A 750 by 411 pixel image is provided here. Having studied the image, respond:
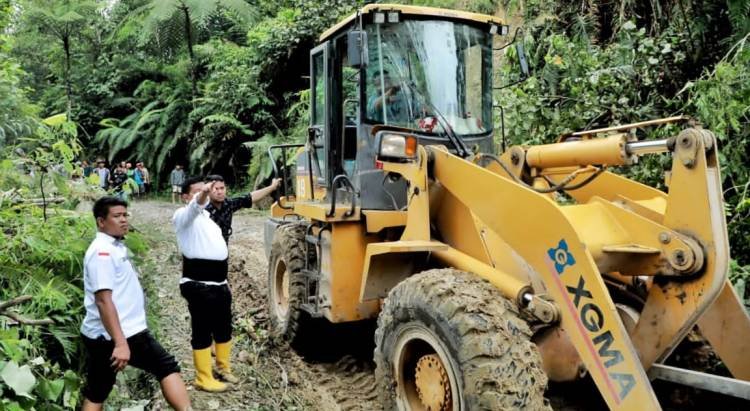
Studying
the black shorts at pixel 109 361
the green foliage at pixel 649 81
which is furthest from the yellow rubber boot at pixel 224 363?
the green foliage at pixel 649 81

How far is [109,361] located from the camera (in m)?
3.39

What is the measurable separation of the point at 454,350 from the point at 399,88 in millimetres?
2188

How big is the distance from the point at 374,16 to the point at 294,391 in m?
2.93

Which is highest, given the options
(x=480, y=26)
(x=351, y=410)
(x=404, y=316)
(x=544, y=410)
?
(x=480, y=26)

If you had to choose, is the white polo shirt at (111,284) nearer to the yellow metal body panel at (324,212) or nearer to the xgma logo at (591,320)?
the yellow metal body panel at (324,212)

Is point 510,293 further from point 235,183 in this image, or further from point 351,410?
point 235,183

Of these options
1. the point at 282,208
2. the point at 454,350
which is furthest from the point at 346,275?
the point at 282,208

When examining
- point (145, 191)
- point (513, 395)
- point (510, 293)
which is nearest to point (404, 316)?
point (510, 293)

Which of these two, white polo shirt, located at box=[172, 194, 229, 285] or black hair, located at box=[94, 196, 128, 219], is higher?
black hair, located at box=[94, 196, 128, 219]

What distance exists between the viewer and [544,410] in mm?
2809

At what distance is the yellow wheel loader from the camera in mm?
2793

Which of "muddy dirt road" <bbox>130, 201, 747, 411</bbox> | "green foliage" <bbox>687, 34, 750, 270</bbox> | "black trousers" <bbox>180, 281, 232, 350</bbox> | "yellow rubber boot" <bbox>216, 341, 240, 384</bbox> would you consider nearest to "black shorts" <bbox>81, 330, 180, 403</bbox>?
"muddy dirt road" <bbox>130, 201, 747, 411</bbox>

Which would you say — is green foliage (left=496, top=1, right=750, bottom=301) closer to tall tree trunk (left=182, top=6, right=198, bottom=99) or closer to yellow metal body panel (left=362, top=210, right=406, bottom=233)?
yellow metal body panel (left=362, top=210, right=406, bottom=233)

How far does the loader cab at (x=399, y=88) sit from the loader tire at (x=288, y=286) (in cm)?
84
